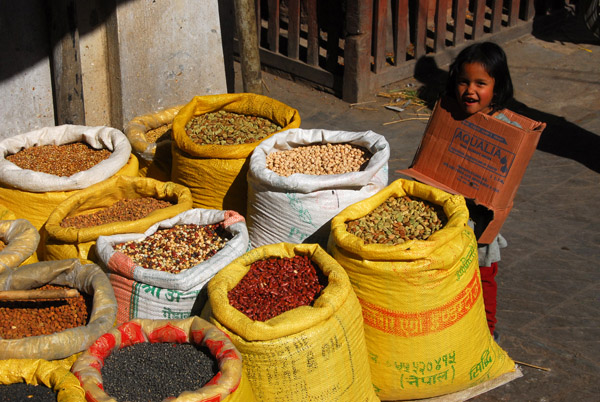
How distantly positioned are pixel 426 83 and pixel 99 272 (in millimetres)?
4317

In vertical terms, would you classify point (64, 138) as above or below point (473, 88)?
below

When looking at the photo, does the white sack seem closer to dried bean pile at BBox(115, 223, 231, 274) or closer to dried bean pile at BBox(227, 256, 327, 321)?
dried bean pile at BBox(115, 223, 231, 274)

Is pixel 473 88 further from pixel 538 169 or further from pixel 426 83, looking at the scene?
pixel 426 83

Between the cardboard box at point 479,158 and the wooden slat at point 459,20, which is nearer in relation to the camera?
the cardboard box at point 479,158

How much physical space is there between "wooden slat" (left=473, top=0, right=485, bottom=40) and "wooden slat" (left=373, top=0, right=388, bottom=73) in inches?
48.6

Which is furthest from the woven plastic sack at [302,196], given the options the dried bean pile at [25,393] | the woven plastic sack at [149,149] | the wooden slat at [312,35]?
the wooden slat at [312,35]

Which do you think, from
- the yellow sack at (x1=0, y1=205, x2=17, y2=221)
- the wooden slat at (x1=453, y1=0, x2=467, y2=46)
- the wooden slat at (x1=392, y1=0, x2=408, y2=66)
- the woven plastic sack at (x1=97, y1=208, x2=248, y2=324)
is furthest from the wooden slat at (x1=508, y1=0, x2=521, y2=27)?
the yellow sack at (x1=0, y1=205, x2=17, y2=221)

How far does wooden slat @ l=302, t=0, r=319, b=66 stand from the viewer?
6.05 meters

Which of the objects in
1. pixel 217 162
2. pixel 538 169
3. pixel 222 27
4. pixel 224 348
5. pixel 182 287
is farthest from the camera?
pixel 538 169

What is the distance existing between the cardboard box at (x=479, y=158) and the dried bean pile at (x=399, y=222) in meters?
0.19

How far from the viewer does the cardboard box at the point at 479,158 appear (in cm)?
285

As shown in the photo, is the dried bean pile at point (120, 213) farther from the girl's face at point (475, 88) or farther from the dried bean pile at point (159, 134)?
the girl's face at point (475, 88)

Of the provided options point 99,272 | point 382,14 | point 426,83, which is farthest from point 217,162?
point 426,83

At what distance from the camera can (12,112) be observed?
3.90m
